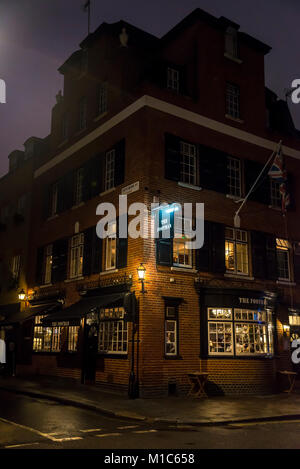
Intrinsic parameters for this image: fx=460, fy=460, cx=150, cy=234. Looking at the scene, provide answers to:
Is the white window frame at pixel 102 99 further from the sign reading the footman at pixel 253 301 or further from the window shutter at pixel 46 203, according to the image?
the sign reading the footman at pixel 253 301

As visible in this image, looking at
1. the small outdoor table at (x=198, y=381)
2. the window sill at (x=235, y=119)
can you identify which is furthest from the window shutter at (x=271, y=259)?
the small outdoor table at (x=198, y=381)

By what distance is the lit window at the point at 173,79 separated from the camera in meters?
19.2

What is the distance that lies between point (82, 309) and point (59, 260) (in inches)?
208

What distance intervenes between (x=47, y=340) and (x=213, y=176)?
10889 mm

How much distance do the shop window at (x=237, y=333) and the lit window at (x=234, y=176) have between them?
507 cm

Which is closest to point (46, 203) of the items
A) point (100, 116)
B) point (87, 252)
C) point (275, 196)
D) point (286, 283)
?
point (87, 252)

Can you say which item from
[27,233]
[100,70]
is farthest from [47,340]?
[100,70]

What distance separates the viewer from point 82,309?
17.0 meters

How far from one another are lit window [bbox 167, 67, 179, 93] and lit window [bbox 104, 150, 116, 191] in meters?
3.69

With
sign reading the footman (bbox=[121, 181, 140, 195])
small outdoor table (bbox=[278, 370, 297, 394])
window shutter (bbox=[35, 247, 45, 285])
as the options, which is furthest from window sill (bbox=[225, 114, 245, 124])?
window shutter (bbox=[35, 247, 45, 285])

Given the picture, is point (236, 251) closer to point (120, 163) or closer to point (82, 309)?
point (120, 163)

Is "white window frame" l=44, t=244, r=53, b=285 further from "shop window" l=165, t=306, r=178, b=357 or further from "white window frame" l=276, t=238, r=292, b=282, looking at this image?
"white window frame" l=276, t=238, r=292, b=282

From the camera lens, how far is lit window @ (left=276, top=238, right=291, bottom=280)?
2027cm

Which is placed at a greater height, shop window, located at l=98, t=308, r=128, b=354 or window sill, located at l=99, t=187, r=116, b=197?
window sill, located at l=99, t=187, r=116, b=197
